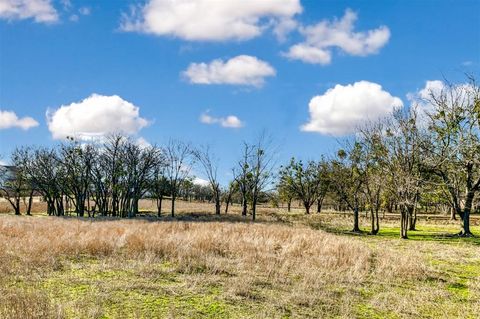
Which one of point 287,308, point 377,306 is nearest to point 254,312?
point 287,308

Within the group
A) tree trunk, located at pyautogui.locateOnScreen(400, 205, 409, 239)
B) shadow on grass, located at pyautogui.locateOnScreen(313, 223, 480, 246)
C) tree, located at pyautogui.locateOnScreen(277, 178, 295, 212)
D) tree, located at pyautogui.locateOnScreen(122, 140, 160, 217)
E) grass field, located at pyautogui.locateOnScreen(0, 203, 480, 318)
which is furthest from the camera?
tree, located at pyautogui.locateOnScreen(277, 178, 295, 212)

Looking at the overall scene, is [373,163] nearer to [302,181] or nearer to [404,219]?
[404,219]

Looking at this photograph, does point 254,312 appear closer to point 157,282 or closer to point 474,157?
point 157,282

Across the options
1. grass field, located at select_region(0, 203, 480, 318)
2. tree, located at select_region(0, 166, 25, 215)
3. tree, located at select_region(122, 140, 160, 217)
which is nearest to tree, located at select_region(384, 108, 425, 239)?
grass field, located at select_region(0, 203, 480, 318)

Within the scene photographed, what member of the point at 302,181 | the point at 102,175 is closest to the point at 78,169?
the point at 102,175

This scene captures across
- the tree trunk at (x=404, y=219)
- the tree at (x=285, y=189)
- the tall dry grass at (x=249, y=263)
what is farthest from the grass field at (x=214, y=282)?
the tree at (x=285, y=189)

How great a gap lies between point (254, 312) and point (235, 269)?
12.6ft

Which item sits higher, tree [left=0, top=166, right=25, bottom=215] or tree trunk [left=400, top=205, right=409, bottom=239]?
tree [left=0, top=166, right=25, bottom=215]

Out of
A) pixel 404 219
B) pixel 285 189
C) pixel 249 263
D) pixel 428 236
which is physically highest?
pixel 285 189

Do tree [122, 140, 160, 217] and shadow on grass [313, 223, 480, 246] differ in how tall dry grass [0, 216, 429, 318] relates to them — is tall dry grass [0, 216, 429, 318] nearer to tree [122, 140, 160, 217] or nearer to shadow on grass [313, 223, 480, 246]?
shadow on grass [313, 223, 480, 246]

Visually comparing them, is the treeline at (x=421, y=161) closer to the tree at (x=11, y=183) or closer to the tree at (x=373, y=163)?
the tree at (x=373, y=163)

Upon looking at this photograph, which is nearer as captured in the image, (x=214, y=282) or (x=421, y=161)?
(x=214, y=282)

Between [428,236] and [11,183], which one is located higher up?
[11,183]

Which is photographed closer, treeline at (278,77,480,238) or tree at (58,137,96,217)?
treeline at (278,77,480,238)
